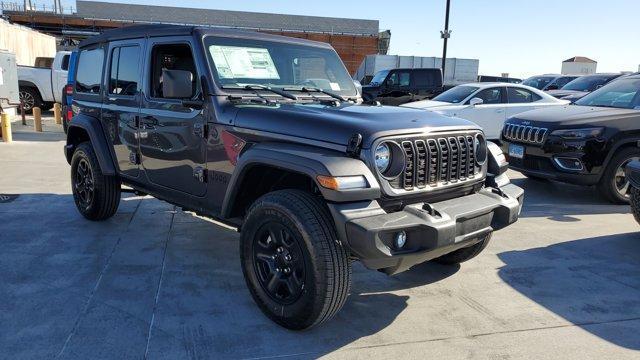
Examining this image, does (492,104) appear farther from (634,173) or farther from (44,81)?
(44,81)

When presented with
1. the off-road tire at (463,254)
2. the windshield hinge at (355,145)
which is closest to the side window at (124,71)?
the windshield hinge at (355,145)

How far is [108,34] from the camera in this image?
5.05m

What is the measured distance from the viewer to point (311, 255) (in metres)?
2.94

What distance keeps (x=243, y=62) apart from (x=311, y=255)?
72.5 inches

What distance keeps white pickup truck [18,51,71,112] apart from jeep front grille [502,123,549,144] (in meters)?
13.5

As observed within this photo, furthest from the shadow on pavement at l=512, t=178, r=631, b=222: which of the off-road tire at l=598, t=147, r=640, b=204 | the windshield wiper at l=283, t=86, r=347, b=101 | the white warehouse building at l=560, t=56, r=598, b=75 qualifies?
the white warehouse building at l=560, t=56, r=598, b=75

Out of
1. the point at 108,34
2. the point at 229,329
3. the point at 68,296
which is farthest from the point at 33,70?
the point at 229,329

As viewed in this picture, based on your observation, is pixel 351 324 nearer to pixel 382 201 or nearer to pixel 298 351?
pixel 298 351

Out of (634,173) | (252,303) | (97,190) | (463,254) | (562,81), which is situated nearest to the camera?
(252,303)

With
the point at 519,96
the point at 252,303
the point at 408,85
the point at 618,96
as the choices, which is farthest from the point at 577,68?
the point at 252,303

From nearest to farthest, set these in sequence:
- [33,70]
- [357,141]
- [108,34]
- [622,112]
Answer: [357,141] → [108,34] → [622,112] → [33,70]

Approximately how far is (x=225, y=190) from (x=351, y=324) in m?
1.31

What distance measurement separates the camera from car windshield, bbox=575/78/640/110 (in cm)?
712

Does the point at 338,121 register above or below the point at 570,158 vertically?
above
